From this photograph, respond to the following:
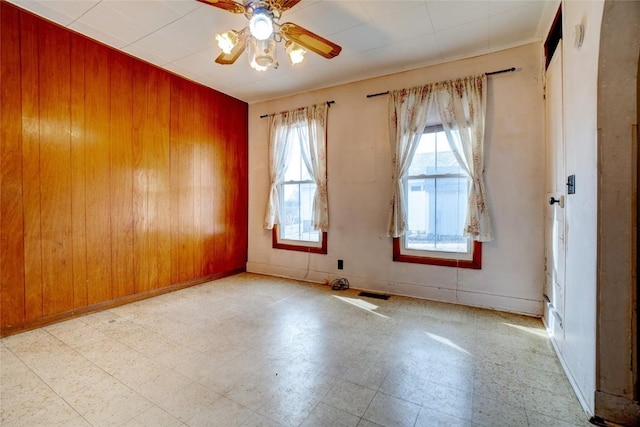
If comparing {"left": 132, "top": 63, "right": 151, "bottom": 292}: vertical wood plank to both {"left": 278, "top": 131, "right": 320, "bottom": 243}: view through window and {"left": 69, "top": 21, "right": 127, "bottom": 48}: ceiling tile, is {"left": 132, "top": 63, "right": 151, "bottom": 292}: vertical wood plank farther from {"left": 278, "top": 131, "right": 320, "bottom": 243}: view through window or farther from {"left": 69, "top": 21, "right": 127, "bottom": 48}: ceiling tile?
{"left": 278, "top": 131, "right": 320, "bottom": 243}: view through window

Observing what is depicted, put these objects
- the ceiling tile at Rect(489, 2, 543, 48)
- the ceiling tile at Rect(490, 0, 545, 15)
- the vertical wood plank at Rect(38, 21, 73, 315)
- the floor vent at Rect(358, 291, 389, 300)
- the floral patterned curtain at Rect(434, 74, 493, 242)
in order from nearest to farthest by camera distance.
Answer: the ceiling tile at Rect(490, 0, 545, 15) → the ceiling tile at Rect(489, 2, 543, 48) → the vertical wood plank at Rect(38, 21, 73, 315) → the floral patterned curtain at Rect(434, 74, 493, 242) → the floor vent at Rect(358, 291, 389, 300)

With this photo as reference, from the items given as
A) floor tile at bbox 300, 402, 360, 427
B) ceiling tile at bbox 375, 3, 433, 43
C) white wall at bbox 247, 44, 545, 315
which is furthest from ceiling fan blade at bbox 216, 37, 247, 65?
floor tile at bbox 300, 402, 360, 427

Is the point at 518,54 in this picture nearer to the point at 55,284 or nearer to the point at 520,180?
the point at 520,180

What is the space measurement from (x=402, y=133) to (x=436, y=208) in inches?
39.1

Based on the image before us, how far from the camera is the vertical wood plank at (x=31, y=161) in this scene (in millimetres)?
2592

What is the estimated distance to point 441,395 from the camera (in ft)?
5.72

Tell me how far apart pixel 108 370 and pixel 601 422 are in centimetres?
294

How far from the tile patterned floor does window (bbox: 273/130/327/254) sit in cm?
144

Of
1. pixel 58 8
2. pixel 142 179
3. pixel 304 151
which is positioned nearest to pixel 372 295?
pixel 304 151

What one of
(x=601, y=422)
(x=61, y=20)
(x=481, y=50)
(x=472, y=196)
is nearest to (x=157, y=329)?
(x=61, y=20)

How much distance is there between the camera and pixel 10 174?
8.25ft

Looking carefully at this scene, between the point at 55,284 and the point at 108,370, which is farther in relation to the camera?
the point at 55,284

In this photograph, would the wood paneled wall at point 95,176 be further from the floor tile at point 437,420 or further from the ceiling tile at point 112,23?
the floor tile at point 437,420

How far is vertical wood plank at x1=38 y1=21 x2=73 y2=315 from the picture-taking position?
2711mm
